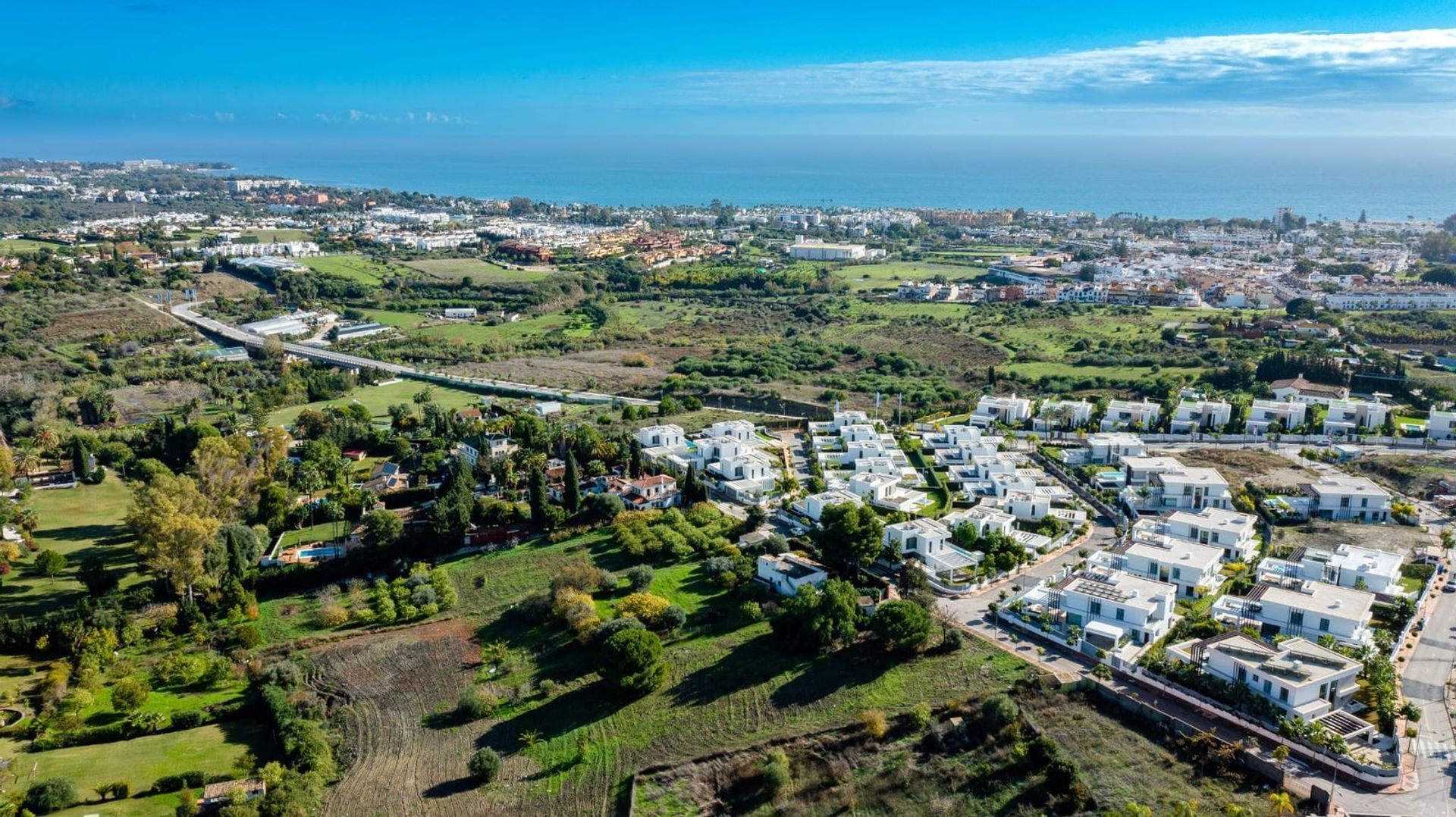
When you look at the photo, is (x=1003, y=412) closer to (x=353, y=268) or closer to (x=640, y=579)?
(x=640, y=579)

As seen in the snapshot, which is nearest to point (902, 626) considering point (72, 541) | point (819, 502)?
point (819, 502)

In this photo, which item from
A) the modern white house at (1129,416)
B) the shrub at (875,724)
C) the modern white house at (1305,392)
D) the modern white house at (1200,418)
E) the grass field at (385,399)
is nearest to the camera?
the shrub at (875,724)

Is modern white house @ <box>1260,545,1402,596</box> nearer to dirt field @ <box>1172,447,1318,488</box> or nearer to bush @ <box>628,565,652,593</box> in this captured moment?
dirt field @ <box>1172,447,1318,488</box>

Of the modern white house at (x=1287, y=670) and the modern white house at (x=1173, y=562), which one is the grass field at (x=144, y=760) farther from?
the modern white house at (x=1173, y=562)

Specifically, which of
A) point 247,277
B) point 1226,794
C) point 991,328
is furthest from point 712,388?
point 247,277

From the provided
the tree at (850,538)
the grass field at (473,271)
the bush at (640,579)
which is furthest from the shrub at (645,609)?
the grass field at (473,271)

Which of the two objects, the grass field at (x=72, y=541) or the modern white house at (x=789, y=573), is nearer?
the modern white house at (x=789, y=573)
